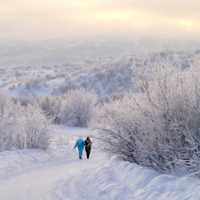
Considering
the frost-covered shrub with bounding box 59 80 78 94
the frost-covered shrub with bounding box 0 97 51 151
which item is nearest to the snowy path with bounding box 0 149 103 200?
the frost-covered shrub with bounding box 0 97 51 151

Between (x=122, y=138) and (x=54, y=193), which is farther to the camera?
(x=122, y=138)

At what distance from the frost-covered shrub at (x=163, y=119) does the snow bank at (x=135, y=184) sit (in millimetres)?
537

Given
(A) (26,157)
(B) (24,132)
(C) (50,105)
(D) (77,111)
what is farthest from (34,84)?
(A) (26,157)

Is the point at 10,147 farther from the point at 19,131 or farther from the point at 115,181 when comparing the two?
the point at 115,181

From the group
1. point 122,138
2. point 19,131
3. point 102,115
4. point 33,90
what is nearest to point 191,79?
point 122,138

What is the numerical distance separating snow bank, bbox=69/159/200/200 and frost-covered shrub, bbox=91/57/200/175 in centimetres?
54

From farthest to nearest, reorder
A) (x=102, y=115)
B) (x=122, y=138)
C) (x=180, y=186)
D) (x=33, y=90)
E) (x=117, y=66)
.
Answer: (x=117, y=66) → (x=33, y=90) → (x=102, y=115) → (x=122, y=138) → (x=180, y=186)

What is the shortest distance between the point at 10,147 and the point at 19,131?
2.93 ft

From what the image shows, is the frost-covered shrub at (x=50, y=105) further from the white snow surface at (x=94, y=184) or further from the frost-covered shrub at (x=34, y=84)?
the frost-covered shrub at (x=34, y=84)

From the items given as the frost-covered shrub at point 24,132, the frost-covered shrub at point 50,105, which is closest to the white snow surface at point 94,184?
the frost-covered shrub at point 24,132

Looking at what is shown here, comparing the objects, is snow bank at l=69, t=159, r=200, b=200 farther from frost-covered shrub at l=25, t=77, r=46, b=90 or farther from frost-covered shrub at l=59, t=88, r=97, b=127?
frost-covered shrub at l=25, t=77, r=46, b=90

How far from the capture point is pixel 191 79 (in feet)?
27.1

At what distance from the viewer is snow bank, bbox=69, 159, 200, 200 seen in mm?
6069

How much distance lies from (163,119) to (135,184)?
1913 millimetres
